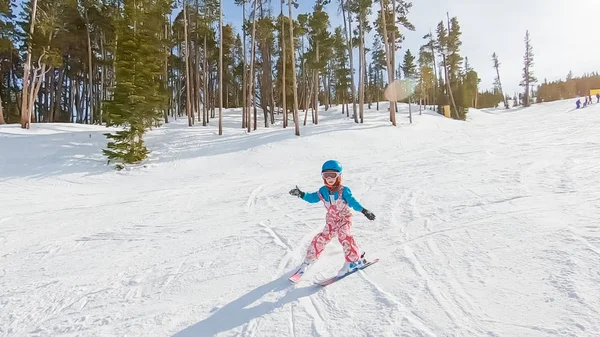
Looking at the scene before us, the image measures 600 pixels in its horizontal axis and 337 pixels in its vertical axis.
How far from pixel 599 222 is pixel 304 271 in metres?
4.62

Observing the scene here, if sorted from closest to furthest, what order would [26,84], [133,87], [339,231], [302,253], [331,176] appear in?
1. [331,176]
2. [339,231]
3. [302,253]
4. [133,87]
5. [26,84]

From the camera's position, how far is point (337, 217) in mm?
4332

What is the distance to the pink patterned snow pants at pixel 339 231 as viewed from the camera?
4238 mm

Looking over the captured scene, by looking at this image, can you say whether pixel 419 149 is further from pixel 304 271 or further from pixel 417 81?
pixel 417 81

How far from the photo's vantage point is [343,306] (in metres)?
3.45

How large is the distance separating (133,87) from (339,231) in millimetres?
14756

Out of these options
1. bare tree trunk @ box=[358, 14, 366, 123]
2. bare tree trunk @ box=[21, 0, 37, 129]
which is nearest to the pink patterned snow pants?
bare tree trunk @ box=[358, 14, 366, 123]

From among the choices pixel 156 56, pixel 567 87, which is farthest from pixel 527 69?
pixel 156 56

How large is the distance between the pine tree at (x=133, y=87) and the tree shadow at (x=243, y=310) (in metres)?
13.7

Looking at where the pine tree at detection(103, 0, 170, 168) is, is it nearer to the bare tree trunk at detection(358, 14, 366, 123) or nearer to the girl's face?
the girl's face

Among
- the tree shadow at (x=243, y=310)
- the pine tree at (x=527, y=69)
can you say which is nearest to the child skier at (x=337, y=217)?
the tree shadow at (x=243, y=310)

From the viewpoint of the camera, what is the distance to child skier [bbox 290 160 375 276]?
13.7 feet

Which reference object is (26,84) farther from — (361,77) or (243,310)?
(243,310)

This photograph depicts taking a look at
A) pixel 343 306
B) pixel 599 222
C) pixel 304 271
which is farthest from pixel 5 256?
pixel 599 222
